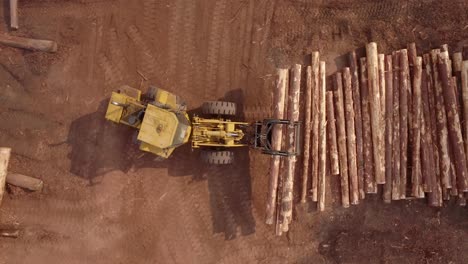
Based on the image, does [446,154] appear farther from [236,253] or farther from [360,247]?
[236,253]

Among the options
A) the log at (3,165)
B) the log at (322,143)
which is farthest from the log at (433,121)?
the log at (3,165)

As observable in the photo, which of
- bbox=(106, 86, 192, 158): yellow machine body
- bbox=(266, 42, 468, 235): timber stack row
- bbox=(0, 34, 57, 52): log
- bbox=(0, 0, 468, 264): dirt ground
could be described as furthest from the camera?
bbox=(0, 0, 468, 264): dirt ground

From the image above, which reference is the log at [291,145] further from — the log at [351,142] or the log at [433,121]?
the log at [433,121]

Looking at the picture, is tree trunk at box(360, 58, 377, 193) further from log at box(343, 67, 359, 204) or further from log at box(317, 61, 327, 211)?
log at box(317, 61, 327, 211)

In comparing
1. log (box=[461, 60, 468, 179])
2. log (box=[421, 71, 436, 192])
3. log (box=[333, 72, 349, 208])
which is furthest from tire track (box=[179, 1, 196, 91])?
log (box=[461, 60, 468, 179])

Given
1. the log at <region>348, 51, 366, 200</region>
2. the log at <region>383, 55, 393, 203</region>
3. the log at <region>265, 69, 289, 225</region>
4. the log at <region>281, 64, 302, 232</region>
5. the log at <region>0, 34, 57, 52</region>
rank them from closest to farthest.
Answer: the log at <region>281, 64, 302, 232</region>
the log at <region>265, 69, 289, 225</region>
the log at <region>383, 55, 393, 203</region>
the log at <region>348, 51, 366, 200</region>
the log at <region>0, 34, 57, 52</region>
